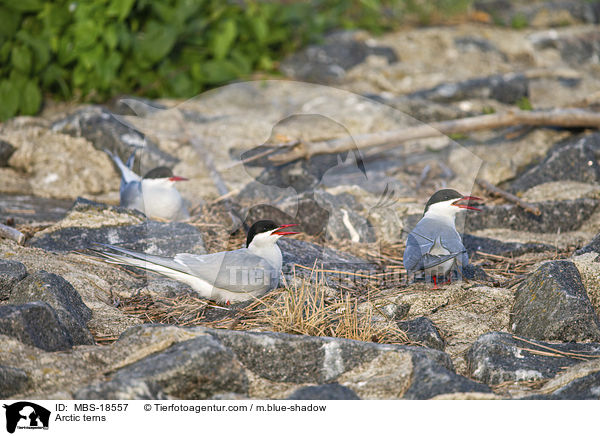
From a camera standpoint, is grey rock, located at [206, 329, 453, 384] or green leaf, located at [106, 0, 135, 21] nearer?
grey rock, located at [206, 329, 453, 384]

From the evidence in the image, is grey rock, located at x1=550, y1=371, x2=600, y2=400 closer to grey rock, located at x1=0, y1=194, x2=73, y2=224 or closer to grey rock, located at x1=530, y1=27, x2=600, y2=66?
grey rock, located at x1=0, y1=194, x2=73, y2=224

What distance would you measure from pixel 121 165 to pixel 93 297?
105 inches

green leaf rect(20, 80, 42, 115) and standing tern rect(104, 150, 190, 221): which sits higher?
green leaf rect(20, 80, 42, 115)

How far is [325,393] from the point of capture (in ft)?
8.09

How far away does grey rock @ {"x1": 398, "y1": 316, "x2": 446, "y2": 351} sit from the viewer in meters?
3.04

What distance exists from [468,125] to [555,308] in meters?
3.54

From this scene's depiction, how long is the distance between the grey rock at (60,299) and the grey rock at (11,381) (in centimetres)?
40

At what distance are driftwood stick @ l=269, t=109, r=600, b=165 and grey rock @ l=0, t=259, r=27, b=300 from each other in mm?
3012

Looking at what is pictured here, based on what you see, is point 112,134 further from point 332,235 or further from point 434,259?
point 434,259

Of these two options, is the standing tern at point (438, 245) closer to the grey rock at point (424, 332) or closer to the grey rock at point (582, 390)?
the grey rock at point (424, 332)

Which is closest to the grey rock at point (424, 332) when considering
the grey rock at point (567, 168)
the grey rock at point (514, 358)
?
the grey rock at point (514, 358)

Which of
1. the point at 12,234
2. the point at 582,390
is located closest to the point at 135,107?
the point at 12,234

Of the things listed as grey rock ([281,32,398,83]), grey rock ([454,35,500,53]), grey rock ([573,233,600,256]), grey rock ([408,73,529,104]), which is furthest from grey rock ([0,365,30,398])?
grey rock ([454,35,500,53])
